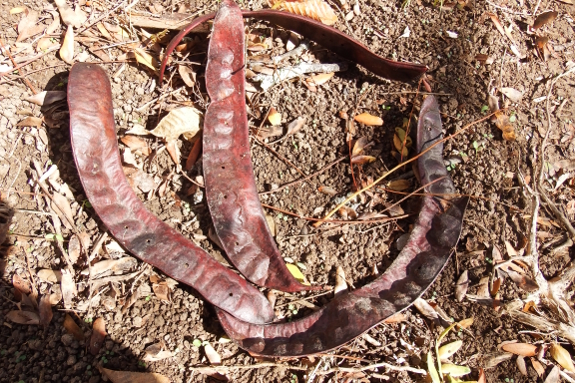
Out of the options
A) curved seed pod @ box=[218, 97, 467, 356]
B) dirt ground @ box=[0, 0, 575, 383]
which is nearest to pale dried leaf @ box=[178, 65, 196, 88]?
dirt ground @ box=[0, 0, 575, 383]

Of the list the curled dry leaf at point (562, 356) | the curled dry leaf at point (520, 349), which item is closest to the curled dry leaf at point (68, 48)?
the curled dry leaf at point (520, 349)

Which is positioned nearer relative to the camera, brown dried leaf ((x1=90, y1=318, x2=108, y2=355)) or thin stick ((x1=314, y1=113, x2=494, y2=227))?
brown dried leaf ((x1=90, y1=318, x2=108, y2=355))

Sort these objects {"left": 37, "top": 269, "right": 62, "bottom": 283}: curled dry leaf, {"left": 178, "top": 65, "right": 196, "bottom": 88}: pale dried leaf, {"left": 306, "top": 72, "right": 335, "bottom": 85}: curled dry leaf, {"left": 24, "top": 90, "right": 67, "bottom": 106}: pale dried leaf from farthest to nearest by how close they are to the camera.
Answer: {"left": 306, "top": 72, "right": 335, "bottom": 85}: curled dry leaf → {"left": 178, "top": 65, "right": 196, "bottom": 88}: pale dried leaf → {"left": 24, "top": 90, "right": 67, "bottom": 106}: pale dried leaf → {"left": 37, "top": 269, "right": 62, "bottom": 283}: curled dry leaf

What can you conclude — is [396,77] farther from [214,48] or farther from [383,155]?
[214,48]

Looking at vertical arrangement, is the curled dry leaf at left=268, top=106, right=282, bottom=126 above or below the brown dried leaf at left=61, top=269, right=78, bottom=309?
above

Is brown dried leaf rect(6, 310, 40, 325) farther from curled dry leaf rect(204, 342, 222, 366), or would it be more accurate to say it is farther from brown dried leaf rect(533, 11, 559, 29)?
brown dried leaf rect(533, 11, 559, 29)

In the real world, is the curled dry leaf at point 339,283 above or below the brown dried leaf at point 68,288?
below

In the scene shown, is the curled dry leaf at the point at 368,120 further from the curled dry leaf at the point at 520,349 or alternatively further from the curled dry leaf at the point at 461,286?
the curled dry leaf at the point at 520,349
